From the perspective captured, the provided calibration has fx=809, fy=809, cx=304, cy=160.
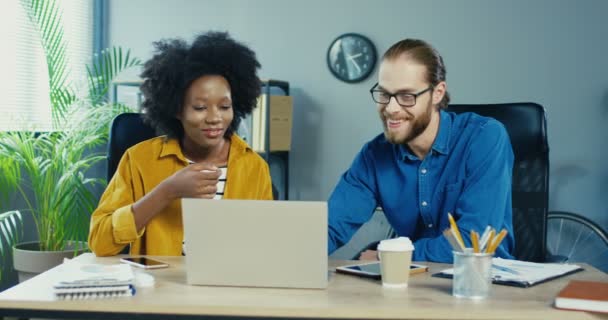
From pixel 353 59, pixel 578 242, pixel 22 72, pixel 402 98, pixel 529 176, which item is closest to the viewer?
pixel 402 98

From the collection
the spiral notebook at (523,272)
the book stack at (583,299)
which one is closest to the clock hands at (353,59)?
the spiral notebook at (523,272)

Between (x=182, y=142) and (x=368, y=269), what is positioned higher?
(x=182, y=142)

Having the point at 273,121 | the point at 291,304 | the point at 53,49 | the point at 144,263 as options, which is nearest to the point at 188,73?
the point at 144,263

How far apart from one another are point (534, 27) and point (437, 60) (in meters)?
2.14

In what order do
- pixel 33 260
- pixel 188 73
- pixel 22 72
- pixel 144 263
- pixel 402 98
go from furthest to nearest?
pixel 22 72, pixel 33 260, pixel 188 73, pixel 402 98, pixel 144 263

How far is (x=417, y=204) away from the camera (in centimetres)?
213

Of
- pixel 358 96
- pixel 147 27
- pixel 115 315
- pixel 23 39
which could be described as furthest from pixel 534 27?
pixel 115 315

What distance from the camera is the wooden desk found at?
4.40ft

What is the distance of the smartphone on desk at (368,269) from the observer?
64.6 inches

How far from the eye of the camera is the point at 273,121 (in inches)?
162

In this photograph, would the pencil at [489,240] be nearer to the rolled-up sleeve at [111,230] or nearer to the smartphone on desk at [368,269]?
the smartphone on desk at [368,269]

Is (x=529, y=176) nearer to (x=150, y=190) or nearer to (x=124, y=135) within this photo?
(x=150, y=190)

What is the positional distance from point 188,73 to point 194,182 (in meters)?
0.39

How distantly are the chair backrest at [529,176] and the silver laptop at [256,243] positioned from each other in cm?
94
